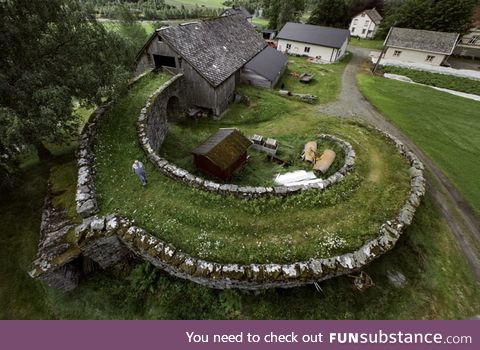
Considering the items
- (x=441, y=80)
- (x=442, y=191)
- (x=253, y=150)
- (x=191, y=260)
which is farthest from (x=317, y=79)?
(x=191, y=260)

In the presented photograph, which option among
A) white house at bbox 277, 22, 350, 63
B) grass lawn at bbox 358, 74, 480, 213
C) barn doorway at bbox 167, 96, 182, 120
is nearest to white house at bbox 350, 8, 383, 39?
white house at bbox 277, 22, 350, 63

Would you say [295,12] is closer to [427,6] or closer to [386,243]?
[427,6]

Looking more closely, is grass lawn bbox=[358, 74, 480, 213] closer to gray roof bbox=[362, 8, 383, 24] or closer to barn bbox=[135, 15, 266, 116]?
barn bbox=[135, 15, 266, 116]

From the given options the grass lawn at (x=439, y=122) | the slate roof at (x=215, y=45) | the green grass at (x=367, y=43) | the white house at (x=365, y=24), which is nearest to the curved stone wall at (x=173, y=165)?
the slate roof at (x=215, y=45)

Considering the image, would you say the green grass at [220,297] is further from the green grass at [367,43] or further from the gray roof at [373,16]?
the gray roof at [373,16]

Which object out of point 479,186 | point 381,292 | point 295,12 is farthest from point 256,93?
point 295,12

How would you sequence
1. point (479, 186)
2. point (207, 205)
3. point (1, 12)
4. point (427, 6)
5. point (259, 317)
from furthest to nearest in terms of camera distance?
point (427, 6) → point (479, 186) → point (207, 205) → point (1, 12) → point (259, 317)
